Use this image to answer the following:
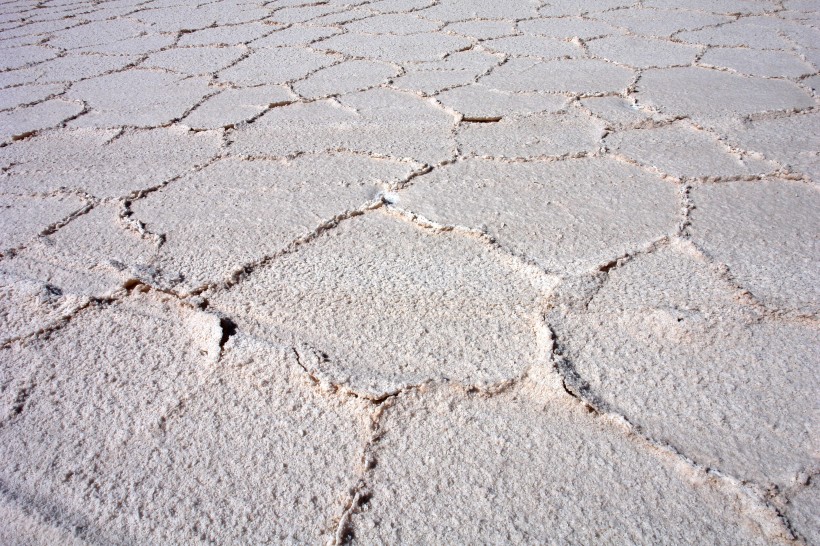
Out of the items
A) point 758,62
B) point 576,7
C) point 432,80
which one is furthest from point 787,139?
point 576,7

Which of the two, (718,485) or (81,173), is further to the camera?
(81,173)

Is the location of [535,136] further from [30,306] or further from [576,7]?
[576,7]

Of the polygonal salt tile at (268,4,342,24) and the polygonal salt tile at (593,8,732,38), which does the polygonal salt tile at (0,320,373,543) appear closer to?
the polygonal salt tile at (593,8,732,38)

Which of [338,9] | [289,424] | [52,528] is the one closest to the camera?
[52,528]

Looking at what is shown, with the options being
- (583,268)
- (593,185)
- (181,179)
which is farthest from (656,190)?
(181,179)

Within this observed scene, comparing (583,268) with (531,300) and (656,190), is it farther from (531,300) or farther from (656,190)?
(656,190)

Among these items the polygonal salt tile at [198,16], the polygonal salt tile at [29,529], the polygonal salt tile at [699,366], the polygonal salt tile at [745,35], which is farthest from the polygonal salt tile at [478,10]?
the polygonal salt tile at [29,529]
